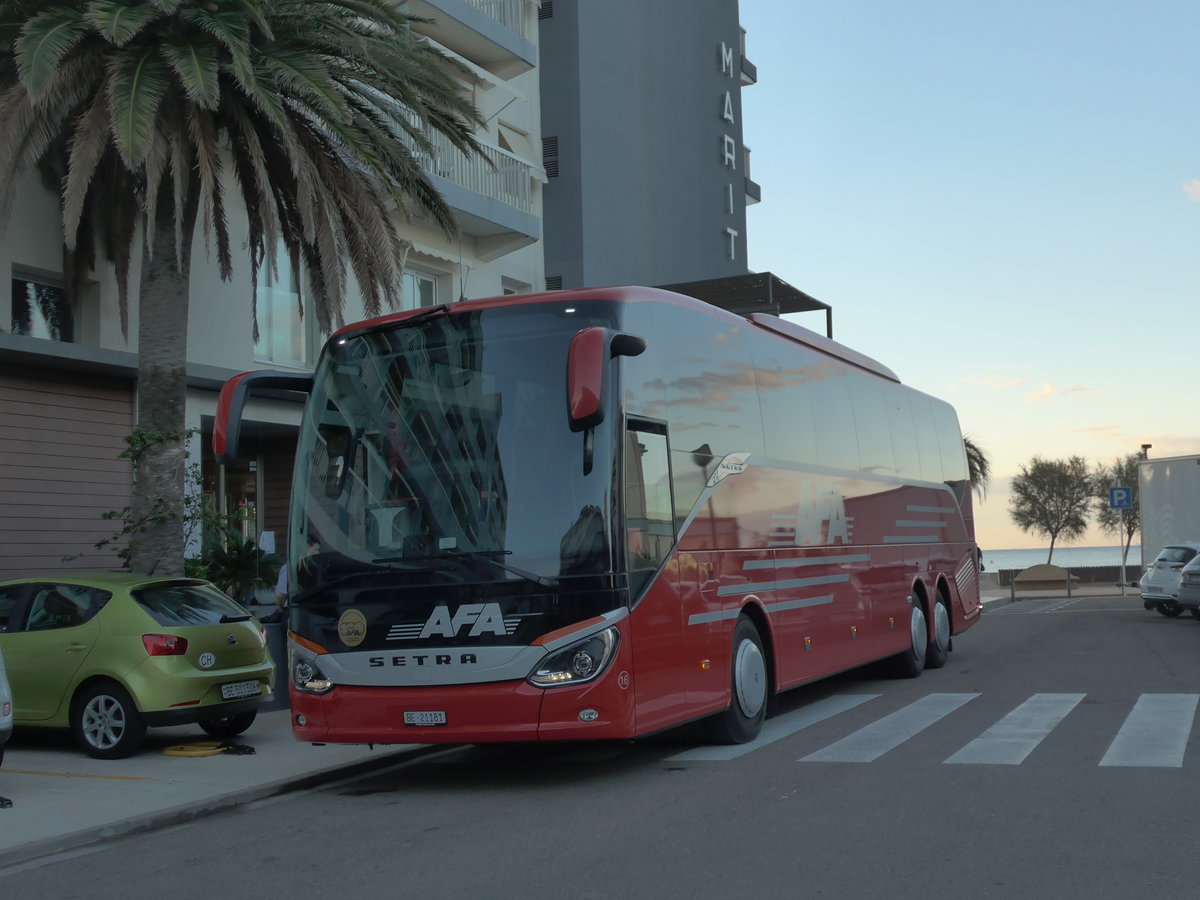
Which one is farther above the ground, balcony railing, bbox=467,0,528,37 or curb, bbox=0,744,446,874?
balcony railing, bbox=467,0,528,37

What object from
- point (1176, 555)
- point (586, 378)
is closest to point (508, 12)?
point (1176, 555)

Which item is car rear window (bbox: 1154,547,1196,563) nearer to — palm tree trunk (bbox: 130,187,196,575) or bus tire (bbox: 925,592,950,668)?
bus tire (bbox: 925,592,950,668)

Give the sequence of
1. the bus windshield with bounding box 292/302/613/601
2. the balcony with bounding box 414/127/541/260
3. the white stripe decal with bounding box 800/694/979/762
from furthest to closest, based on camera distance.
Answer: the balcony with bounding box 414/127/541/260 < the white stripe decal with bounding box 800/694/979/762 < the bus windshield with bounding box 292/302/613/601

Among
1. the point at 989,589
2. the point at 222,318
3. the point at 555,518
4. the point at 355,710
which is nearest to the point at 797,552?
the point at 555,518

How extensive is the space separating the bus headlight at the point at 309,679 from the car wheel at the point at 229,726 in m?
2.74

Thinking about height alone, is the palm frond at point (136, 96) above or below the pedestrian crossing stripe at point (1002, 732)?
above

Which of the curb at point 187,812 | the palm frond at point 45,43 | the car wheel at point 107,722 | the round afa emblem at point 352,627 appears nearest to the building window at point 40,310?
the palm frond at point 45,43

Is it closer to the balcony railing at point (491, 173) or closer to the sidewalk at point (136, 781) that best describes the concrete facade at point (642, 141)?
the balcony railing at point (491, 173)

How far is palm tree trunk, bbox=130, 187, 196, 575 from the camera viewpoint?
13.9m

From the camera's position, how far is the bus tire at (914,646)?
51.2ft

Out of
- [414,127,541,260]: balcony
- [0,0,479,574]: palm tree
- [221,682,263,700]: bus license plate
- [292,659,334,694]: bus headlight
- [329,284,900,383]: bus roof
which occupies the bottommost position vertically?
[221,682,263,700]: bus license plate

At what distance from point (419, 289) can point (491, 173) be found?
278 cm

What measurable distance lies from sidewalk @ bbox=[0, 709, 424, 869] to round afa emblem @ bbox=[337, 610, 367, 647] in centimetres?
131

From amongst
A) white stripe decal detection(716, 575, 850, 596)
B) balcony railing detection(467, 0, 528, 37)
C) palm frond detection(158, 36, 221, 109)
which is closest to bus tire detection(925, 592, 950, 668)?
white stripe decal detection(716, 575, 850, 596)
